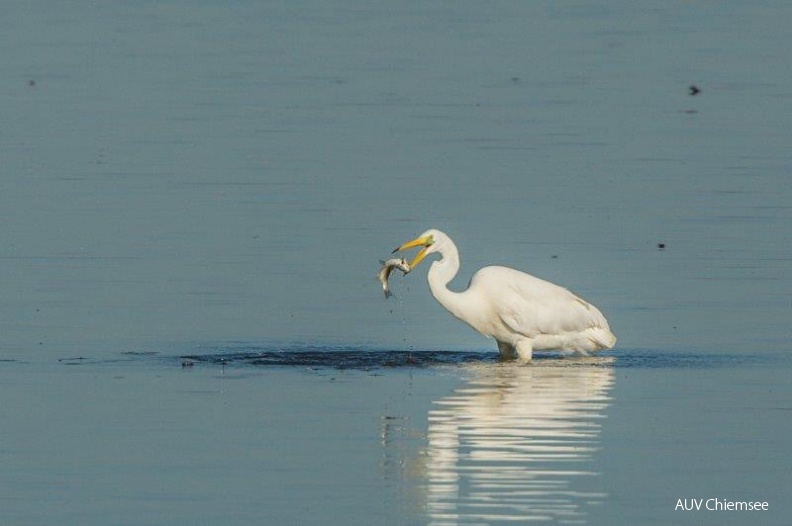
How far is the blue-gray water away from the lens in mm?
15587

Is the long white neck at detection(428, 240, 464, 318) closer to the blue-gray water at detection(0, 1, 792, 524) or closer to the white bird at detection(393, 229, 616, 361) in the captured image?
the white bird at detection(393, 229, 616, 361)

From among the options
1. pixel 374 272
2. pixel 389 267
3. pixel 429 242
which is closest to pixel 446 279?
pixel 429 242

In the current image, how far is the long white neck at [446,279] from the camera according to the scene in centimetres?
2220

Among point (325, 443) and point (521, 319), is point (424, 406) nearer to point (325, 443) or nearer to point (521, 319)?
point (325, 443)

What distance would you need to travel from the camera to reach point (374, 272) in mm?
24406

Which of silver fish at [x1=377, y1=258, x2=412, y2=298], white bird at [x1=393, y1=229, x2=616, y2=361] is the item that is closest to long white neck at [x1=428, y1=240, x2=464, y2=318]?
white bird at [x1=393, y1=229, x2=616, y2=361]

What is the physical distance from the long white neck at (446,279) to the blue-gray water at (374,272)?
0.51 m

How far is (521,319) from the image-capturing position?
72.2 ft

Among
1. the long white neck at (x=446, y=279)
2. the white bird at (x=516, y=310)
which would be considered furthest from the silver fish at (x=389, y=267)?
the long white neck at (x=446, y=279)

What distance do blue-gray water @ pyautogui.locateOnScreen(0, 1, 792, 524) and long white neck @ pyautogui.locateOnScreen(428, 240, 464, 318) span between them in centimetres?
51

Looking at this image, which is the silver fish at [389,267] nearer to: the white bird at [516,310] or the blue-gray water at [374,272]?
the white bird at [516,310]

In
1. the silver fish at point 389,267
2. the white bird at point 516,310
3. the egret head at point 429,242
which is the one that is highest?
the egret head at point 429,242

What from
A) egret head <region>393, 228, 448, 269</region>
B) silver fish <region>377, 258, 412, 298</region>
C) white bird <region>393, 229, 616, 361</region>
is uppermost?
egret head <region>393, 228, 448, 269</region>

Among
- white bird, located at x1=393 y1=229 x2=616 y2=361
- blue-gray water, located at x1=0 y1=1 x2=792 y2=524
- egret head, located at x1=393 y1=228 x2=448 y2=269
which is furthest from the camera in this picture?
egret head, located at x1=393 y1=228 x2=448 y2=269
